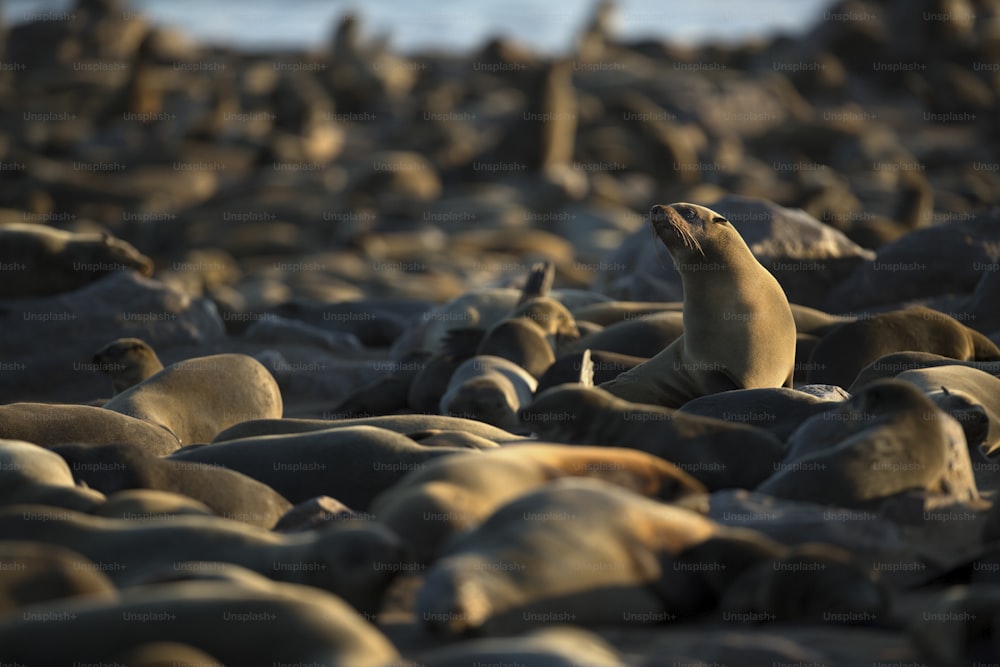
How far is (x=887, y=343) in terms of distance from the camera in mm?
6816

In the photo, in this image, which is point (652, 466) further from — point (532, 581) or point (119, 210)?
point (119, 210)

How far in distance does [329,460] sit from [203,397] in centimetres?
191

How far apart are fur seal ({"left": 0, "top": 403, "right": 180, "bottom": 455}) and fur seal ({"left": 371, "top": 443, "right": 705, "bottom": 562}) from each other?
202cm

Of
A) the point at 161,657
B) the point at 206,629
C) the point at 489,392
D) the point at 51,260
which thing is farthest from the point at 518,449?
the point at 51,260

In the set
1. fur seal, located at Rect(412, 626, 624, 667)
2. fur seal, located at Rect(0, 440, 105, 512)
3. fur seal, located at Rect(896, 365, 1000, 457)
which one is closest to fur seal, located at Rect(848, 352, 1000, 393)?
fur seal, located at Rect(896, 365, 1000, 457)

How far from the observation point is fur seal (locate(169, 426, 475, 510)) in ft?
15.8

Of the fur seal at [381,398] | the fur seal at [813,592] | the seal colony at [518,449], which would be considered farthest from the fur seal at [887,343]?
the fur seal at [813,592]

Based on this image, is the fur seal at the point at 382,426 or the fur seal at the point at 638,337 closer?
the fur seal at the point at 382,426

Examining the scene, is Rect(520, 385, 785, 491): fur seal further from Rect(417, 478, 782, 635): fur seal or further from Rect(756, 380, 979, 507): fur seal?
Rect(417, 478, 782, 635): fur seal

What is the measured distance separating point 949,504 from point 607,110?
76.9 feet

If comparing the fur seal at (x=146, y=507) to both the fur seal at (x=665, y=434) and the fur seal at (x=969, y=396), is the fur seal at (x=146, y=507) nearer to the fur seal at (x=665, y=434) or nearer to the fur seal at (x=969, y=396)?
the fur seal at (x=665, y=434)

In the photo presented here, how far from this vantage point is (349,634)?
9.60 feet

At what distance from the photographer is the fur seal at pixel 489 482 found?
12.4 feet

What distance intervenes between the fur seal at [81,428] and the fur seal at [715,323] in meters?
2.00
